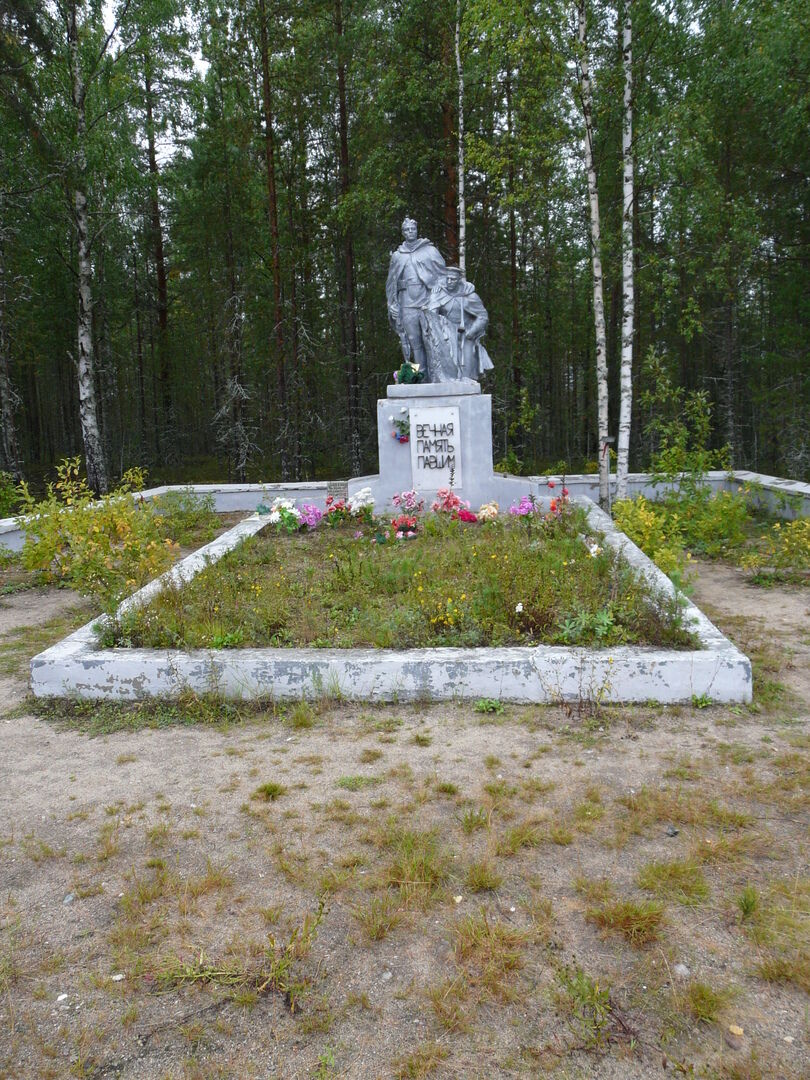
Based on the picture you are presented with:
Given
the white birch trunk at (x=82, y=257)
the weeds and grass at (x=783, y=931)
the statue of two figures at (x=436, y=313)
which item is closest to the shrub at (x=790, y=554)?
the statue of two figures at (x=436, y=313)

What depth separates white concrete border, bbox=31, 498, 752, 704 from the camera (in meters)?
3.98

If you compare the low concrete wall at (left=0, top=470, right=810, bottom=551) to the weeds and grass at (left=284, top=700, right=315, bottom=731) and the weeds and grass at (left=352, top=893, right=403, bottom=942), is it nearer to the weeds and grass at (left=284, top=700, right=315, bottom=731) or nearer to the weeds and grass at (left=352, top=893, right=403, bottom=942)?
the weeds and grass at (left=284, top=700, right=315, bottom=731)

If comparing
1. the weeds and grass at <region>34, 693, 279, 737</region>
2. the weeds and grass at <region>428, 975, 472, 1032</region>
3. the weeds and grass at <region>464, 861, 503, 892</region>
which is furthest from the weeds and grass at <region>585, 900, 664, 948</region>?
the weeds and grass at <region>34, 693, 279, 737</region>

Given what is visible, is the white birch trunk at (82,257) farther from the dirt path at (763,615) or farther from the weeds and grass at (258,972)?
the weeds and grass at (258,972)

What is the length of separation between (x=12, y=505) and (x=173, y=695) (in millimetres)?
8759

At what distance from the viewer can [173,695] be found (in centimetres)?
423

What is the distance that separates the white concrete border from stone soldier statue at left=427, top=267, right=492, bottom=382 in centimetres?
672

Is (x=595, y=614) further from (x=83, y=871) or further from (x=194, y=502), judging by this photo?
(x=194, y=502)

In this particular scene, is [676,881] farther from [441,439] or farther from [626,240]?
[626,240]

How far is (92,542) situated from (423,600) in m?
3.20

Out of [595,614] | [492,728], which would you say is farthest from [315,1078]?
[595,614]

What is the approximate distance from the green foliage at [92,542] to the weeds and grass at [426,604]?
1.99ft

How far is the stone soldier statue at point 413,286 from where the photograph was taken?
10.4 m

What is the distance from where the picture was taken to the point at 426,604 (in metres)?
4.88
